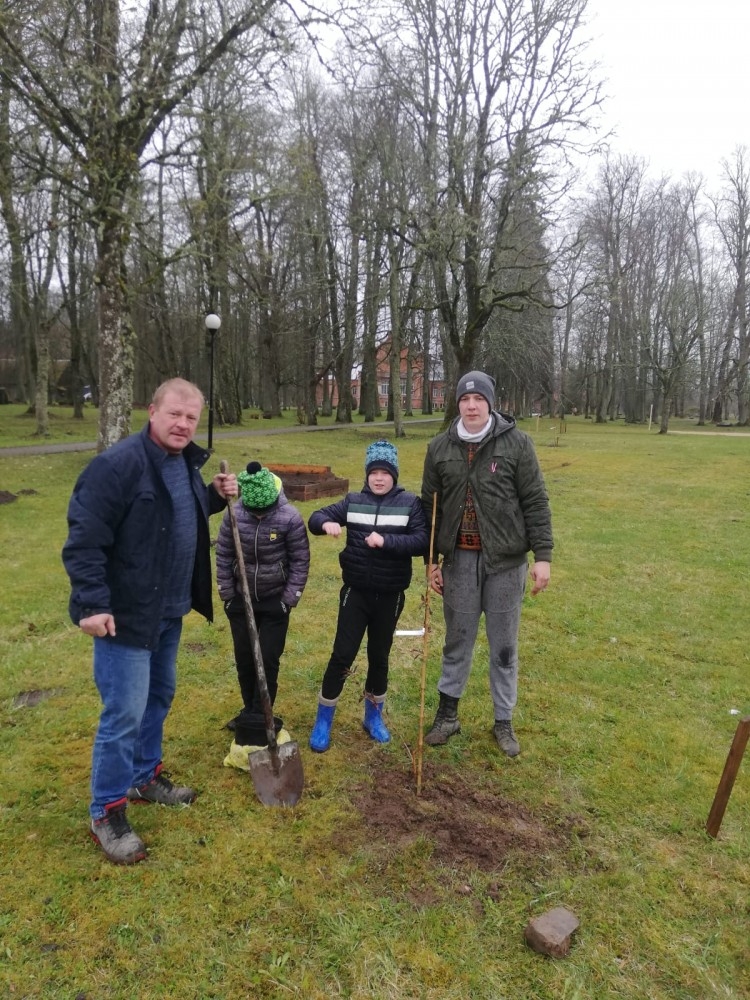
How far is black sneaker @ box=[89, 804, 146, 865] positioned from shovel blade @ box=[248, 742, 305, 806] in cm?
60

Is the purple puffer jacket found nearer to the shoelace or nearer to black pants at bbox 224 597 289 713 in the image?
black pants at bbox 224 597 289 713

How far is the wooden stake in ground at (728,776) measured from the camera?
276 centimetres

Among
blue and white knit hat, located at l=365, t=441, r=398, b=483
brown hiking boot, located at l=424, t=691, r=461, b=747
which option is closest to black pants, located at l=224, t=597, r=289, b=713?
blue and white knit hat, located at l=365, t=441, r=398, b=483

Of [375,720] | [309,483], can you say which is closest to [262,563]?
[375,720]

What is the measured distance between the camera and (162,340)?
86.1ft

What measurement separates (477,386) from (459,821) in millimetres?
2302

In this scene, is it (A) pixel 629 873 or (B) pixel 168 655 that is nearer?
(A) pixel 629 873

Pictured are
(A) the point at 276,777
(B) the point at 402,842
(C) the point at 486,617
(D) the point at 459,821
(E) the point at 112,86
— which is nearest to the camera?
(B) the point at 402,842

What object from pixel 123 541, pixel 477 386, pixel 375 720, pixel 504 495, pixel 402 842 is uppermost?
pixel 477 386

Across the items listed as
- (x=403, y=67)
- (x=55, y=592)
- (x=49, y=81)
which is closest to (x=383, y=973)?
(x=55, y=592)

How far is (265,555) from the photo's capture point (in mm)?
3422

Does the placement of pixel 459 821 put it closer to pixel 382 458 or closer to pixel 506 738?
pixel 506 738

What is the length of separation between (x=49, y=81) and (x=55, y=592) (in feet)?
30.8

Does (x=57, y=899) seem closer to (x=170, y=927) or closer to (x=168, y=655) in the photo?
(x=170, y=927)
